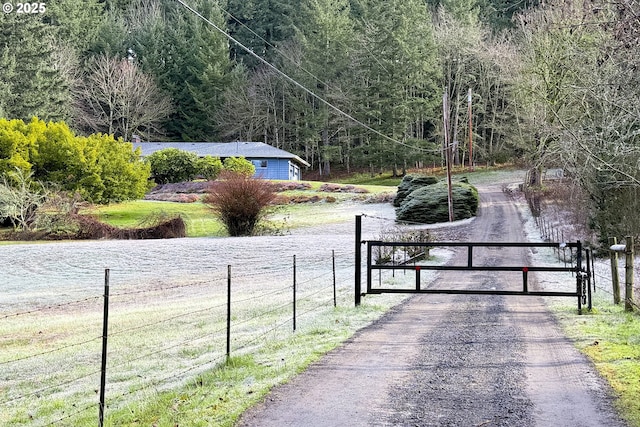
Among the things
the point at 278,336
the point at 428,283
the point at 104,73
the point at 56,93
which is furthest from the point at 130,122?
the point at 278,336

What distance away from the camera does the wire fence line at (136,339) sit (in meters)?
6.91

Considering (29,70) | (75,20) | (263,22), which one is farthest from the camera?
(263,22)

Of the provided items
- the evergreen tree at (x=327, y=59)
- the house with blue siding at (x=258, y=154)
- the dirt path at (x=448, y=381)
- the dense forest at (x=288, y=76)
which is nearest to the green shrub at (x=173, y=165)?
the house with blue siding at (x=258, y=154)

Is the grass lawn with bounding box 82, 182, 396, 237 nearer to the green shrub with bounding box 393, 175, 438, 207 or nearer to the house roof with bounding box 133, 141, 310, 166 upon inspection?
the green shrub with bounding box 393, 175, 438, 207

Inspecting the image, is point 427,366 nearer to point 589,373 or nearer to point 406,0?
point 589,373

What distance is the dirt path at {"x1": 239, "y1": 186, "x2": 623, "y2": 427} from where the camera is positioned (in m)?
4.98

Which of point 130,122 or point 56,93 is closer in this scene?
point 56,93

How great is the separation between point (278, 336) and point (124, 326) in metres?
3.75

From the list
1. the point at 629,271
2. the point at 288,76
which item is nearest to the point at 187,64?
the point at 288,76

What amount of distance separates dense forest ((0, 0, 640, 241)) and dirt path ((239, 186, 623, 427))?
42.2m

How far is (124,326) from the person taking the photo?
37.4 ft

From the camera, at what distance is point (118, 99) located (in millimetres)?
62406

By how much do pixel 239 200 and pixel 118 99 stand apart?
136 ft

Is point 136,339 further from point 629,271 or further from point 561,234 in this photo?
point 561,234
